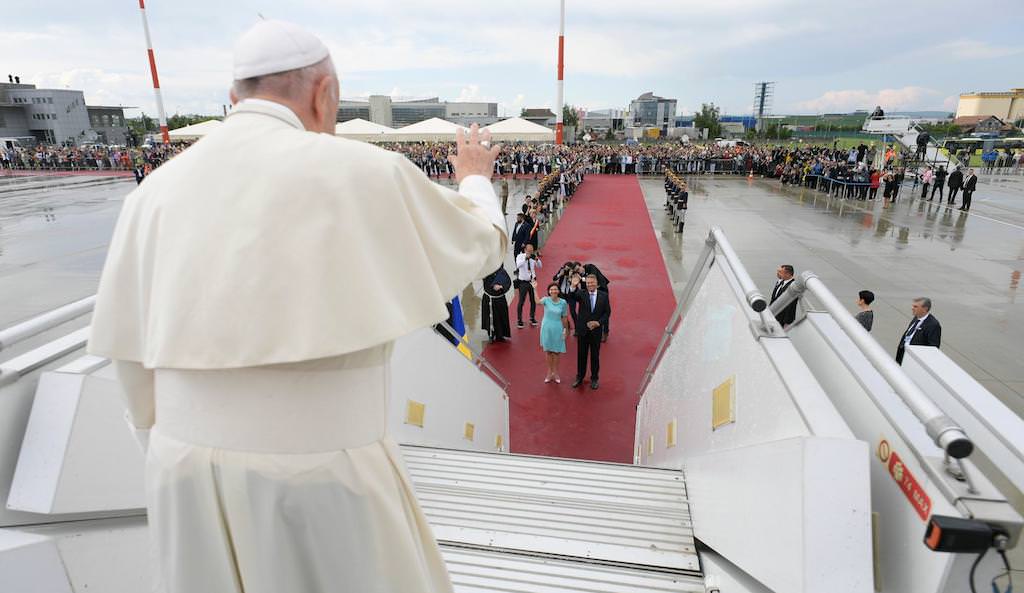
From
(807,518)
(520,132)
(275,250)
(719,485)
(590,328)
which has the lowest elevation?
(590,328)

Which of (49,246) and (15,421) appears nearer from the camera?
(15,421)

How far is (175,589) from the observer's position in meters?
1.22

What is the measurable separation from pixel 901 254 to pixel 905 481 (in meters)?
14.1

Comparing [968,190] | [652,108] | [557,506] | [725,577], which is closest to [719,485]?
[725,577]

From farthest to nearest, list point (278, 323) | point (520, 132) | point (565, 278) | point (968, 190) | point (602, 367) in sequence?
point (520, 132) < point (968, 190) < point (565, 278) < point (602, 367) < point (278, 323)

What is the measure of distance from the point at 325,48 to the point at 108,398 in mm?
1623

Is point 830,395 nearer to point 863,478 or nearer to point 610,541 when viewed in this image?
point 863,478

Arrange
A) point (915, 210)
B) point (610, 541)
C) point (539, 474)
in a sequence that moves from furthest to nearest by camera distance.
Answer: point (915, 210)
point (539, 474)
point (610, 541)

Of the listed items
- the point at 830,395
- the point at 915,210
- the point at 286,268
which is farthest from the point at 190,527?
the point at 915,210

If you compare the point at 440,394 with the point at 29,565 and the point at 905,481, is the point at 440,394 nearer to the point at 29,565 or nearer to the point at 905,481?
the point at 29,565

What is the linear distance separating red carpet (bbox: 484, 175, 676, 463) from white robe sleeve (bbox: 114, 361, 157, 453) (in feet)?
16.3

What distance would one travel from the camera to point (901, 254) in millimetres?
12781

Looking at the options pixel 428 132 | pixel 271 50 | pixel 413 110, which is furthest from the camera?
pixel 413 110

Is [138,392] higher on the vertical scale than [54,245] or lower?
higher
